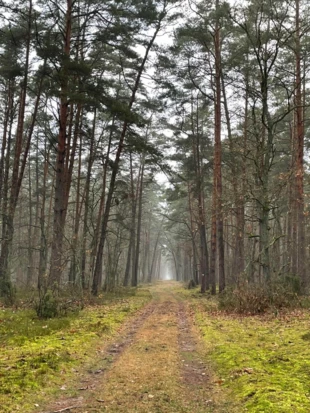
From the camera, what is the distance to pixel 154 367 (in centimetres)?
610

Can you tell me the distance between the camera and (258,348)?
7.16 meters

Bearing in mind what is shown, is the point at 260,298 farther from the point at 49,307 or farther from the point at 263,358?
the point at 49,307

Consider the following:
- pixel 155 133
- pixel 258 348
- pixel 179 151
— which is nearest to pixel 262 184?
pixel 258 348

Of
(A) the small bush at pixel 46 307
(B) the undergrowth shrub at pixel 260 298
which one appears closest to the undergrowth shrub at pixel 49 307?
(A) the small bush at pixel 46 307

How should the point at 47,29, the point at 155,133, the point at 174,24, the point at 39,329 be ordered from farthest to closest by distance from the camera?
the point at 155,133 → the point at 174,24 → the point at 47,29 → the point at 39,329

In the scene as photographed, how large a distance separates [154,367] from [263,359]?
192 cm

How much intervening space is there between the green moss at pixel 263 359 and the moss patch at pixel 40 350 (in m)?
2.53

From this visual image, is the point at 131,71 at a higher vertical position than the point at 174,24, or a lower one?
lower

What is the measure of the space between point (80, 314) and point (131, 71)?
1409cm

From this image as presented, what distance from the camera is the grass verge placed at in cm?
435

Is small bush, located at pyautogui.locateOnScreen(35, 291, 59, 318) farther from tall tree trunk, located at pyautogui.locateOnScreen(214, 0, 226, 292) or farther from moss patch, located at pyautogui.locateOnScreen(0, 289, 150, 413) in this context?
tall tree trunk, located at pyautogui.locateOnScreen(214, 0, 226, 292)

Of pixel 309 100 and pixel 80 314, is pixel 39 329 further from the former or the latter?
pixel 309 100

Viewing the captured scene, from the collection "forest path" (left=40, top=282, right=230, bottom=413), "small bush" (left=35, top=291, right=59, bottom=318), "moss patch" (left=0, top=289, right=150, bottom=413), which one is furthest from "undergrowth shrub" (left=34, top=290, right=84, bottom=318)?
"forest path" (left=40, top=282, right=230, bottom=413)

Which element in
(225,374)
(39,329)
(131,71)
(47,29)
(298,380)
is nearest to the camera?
(298,380)
